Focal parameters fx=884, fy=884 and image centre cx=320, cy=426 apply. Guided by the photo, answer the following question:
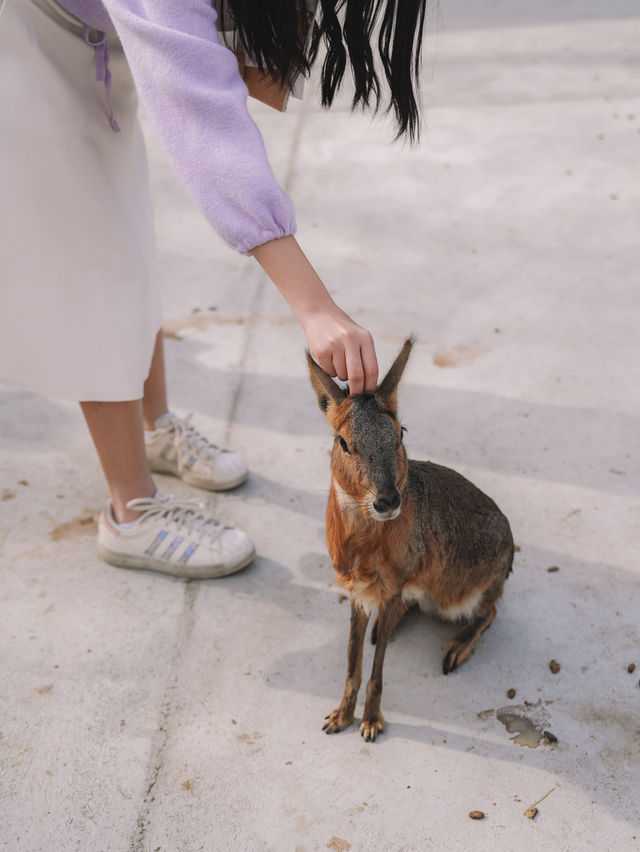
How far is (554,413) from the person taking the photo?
308cm

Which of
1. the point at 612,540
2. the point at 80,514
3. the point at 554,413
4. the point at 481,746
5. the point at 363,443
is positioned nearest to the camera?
the point at 363,443

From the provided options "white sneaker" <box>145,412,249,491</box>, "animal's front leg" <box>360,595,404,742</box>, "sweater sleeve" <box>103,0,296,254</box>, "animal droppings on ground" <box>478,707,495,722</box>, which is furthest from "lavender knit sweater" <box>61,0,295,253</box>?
"white sneaker" <box>145,412,249,491</box>

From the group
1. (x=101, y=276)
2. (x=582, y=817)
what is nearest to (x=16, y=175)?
(x=101, y=276)

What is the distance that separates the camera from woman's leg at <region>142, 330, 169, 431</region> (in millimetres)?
2709

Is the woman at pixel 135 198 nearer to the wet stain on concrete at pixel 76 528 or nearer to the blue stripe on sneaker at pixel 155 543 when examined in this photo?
the blue stripe on sneaker at pixel 155 543

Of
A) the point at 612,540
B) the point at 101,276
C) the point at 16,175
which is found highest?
the point at 16,175

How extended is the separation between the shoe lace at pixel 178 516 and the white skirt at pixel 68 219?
403mm

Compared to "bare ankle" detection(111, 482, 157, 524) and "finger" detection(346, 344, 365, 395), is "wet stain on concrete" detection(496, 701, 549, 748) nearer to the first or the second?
"finger" detection(346, 344, 365, 395)

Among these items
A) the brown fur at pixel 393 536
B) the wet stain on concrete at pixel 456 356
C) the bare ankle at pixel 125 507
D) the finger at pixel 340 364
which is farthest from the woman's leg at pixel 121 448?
the wet stain on concrete at pixel 456 356

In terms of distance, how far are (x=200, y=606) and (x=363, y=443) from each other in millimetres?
942

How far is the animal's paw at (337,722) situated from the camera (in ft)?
6.79

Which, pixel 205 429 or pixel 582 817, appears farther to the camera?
pixel 205 429

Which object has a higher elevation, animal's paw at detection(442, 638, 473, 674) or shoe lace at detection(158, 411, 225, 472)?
shoe lace at detection(158, 411, 225, 472)

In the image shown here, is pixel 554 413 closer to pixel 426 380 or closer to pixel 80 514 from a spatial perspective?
pixel 426 380
